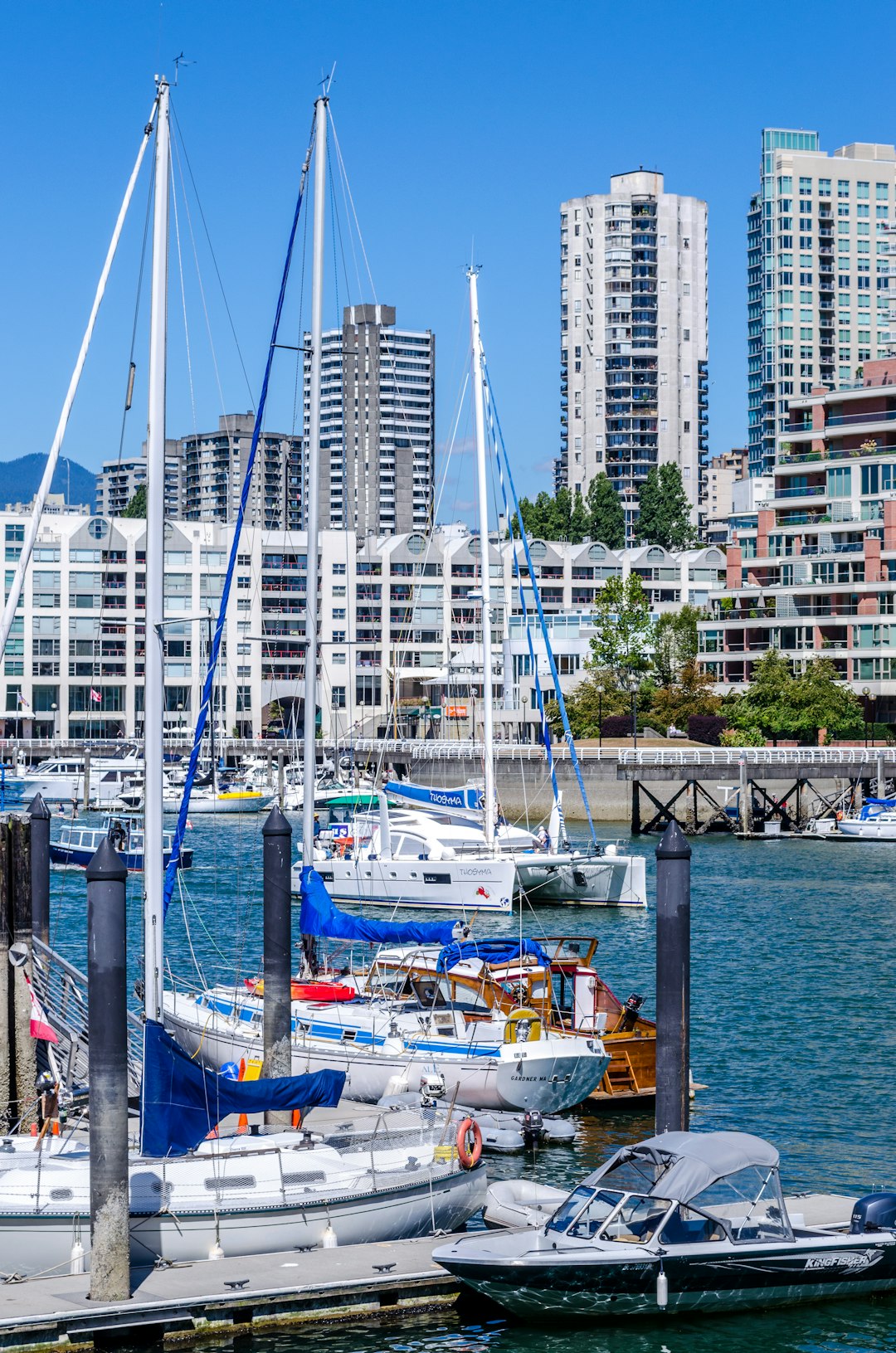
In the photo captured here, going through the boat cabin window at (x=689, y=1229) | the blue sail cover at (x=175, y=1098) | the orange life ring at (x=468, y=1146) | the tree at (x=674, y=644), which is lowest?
the boat cabin window at (x=689, y=1229)

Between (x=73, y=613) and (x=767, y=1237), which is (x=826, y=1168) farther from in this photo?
(x=73, y=613)

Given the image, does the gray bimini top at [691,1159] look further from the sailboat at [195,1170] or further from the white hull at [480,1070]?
the white hull at [480,1070]

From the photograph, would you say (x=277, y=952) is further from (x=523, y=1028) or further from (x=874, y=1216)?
(x=874, y=1216)

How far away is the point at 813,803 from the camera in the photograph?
95000 millimetres

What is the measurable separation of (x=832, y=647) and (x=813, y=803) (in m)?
23.0

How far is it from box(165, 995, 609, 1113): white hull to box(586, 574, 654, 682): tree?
92721 mm

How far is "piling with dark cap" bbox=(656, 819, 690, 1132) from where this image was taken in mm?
24359

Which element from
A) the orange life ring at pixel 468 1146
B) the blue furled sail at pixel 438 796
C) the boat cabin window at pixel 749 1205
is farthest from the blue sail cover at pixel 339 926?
the blue furled sail at pixel 438 796

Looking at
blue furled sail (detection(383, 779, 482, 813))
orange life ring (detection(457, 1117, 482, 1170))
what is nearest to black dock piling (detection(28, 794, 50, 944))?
orange life ring (detection(457, 1117, 482, 1170))

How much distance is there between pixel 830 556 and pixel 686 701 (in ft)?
48.8

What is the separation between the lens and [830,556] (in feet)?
380

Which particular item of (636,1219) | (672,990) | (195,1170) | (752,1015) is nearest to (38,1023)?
(195,1170)

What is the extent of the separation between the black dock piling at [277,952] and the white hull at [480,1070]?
2.42m

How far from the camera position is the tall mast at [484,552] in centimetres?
5488
